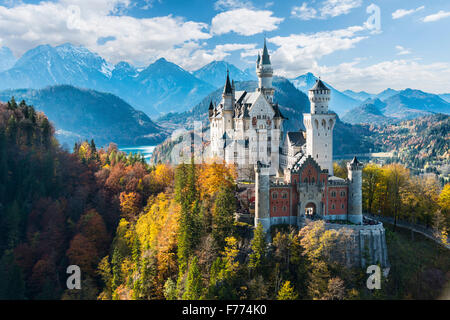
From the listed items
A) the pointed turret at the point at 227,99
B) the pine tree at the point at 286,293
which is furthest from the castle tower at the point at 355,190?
the pointed turret at the point at 227,99

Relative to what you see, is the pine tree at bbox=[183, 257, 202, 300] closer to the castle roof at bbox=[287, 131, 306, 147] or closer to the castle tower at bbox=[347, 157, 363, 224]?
the castle tower at bbox=[347, 157, 363, 224]

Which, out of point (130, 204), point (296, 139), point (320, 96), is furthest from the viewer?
point (296, 139)

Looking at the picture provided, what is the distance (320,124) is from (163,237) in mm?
32106

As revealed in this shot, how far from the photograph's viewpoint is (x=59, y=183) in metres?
68.9

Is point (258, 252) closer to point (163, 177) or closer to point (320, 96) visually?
point (320, 96)

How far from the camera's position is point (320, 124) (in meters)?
59.1

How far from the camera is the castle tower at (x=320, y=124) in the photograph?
193 feet

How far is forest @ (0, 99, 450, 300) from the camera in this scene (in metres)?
43.2

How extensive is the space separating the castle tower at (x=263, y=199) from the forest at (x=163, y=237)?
1.85 meters

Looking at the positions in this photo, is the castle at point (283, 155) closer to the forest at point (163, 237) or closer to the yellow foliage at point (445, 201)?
the forest at point (163, 237)

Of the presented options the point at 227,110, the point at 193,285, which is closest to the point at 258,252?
the point at 193,285

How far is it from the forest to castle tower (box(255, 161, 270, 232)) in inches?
72.9

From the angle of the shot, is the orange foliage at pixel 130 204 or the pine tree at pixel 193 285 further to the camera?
the orange foliage at pixel 130 204

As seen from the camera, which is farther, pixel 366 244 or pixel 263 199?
pixel 263 199
